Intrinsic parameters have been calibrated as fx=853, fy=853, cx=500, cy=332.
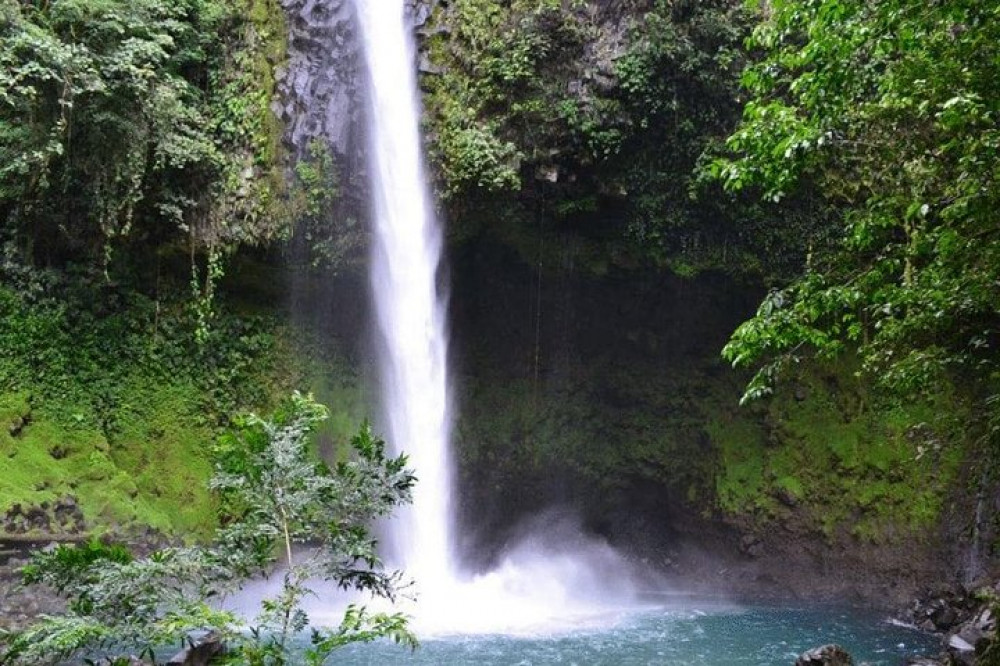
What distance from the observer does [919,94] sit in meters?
5.81

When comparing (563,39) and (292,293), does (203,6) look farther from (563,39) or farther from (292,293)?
(563,39)

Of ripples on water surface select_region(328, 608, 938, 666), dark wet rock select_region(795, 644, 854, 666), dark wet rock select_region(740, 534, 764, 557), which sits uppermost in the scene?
dark wet rock select_region(740, 534, 764, 557)

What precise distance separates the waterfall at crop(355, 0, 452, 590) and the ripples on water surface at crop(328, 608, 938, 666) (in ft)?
12.9

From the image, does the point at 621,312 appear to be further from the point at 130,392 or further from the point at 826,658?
the point at 826,658

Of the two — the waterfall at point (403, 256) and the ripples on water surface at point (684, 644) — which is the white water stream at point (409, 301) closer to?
the waterfall at point (403, 256)

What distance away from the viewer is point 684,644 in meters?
10.4

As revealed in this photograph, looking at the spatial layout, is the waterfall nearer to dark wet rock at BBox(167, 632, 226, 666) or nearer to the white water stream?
the white water stream

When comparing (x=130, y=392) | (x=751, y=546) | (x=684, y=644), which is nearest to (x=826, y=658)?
(x=684, y=644)

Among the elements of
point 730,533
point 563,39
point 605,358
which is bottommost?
point 730,533

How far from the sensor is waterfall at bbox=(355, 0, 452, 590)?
1400 cm

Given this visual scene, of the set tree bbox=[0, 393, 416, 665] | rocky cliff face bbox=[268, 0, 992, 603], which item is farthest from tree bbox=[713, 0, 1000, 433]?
rocky cliff face bbox=[268, 0, 992, 603]

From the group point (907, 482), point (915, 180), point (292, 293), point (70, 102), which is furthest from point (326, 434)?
point (915, 180)

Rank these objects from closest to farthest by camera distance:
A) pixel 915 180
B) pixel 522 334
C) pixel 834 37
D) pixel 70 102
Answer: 1. pixel 834 37
2. pixel 915 180
3. pixel 70 102
4. pixel 522 334

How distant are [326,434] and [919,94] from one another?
36.6 feet
